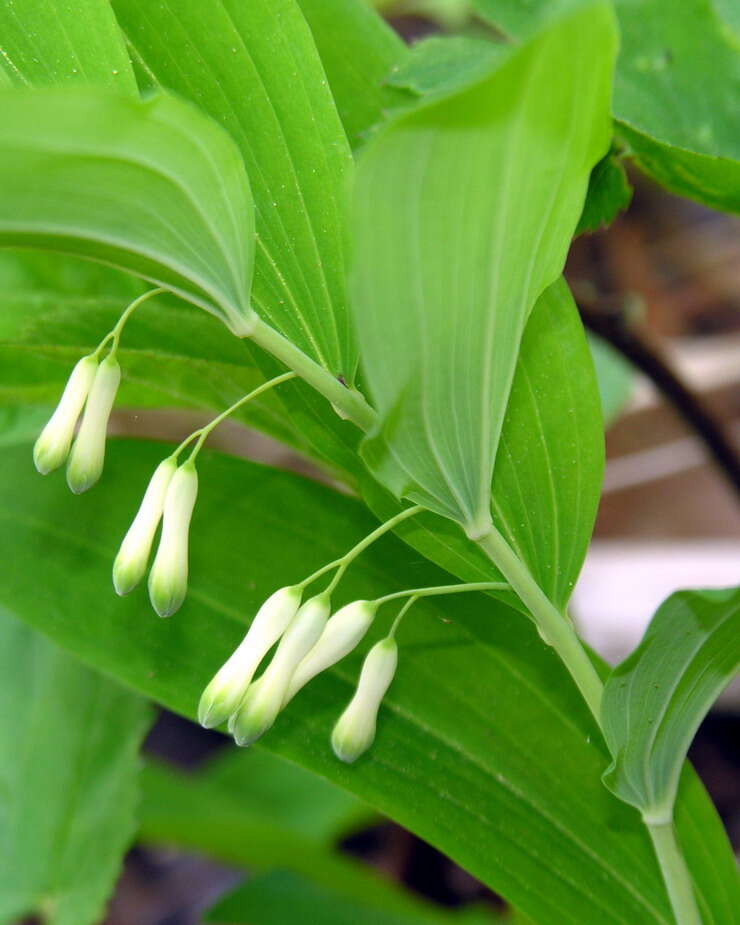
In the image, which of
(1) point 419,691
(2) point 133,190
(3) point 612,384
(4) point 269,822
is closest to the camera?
(2) point 133,190

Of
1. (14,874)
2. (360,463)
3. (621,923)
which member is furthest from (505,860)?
(14,874)

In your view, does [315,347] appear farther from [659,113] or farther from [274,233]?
[659,113]

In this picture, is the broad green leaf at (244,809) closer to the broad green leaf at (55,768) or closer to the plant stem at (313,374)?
the broad green leaf at (55,768)

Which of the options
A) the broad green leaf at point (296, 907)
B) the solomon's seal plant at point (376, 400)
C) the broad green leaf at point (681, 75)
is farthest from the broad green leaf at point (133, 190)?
the broad green leaf at point (296, 907)

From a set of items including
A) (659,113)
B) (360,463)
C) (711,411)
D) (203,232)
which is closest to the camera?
(203,232)

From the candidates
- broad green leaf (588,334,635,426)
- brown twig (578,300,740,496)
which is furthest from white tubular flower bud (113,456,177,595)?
broad green leaf (588,334,635,426)

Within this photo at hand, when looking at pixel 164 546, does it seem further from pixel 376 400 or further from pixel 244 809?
pixel 244 809

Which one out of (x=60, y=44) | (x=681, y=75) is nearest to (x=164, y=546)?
(x=60, y=44)
